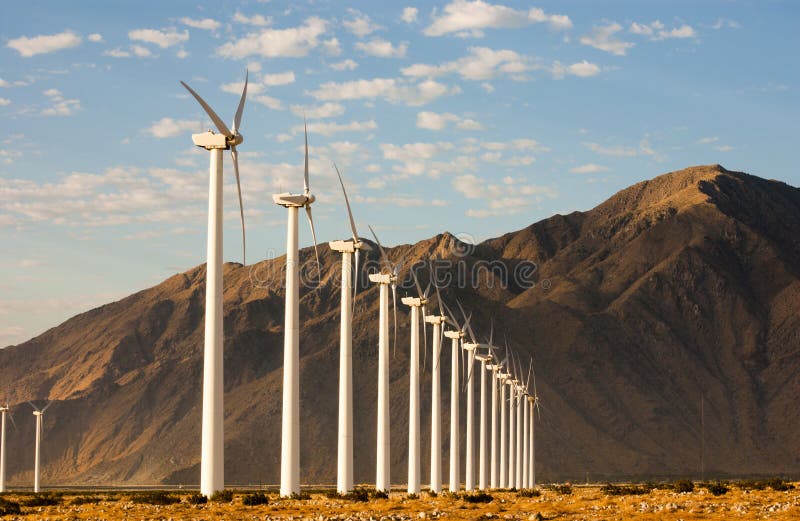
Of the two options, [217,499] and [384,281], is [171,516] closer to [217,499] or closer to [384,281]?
[217,499]

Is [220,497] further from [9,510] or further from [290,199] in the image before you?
[290,199]

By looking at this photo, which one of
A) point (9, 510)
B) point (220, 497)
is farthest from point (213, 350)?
point (9, 510)

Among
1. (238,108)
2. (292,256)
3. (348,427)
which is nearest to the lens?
(238,108)

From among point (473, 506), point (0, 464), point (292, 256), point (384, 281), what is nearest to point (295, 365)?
point (292, 256)

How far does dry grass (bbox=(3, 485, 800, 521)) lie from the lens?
4412 centimetres

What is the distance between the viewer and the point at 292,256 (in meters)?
63.6

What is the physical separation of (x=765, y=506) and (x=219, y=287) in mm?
24224

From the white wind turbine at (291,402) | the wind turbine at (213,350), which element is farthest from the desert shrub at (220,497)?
the white wind turbine at (291,402)

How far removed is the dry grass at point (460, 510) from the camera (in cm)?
4412

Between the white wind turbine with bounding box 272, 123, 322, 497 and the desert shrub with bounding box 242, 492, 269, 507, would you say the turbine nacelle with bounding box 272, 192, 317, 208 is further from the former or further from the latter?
the desert shrub with bounding box 242, 492, 269, 507

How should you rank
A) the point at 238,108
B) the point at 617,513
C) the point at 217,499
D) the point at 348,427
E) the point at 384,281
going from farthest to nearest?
the point at 384,281, the point at 348,427, the point at 238,108, the point at 217,499, the point at 617,513

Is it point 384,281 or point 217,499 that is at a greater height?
point 384,281

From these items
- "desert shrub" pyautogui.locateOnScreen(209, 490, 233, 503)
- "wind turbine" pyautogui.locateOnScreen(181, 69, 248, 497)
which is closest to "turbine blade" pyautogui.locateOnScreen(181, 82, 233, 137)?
"wind turbine" pyautogui.locateOnScreen(181, 69, 248, 497)

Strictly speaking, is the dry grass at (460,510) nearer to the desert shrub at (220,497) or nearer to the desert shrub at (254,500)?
the desert shrub at (254,500)
